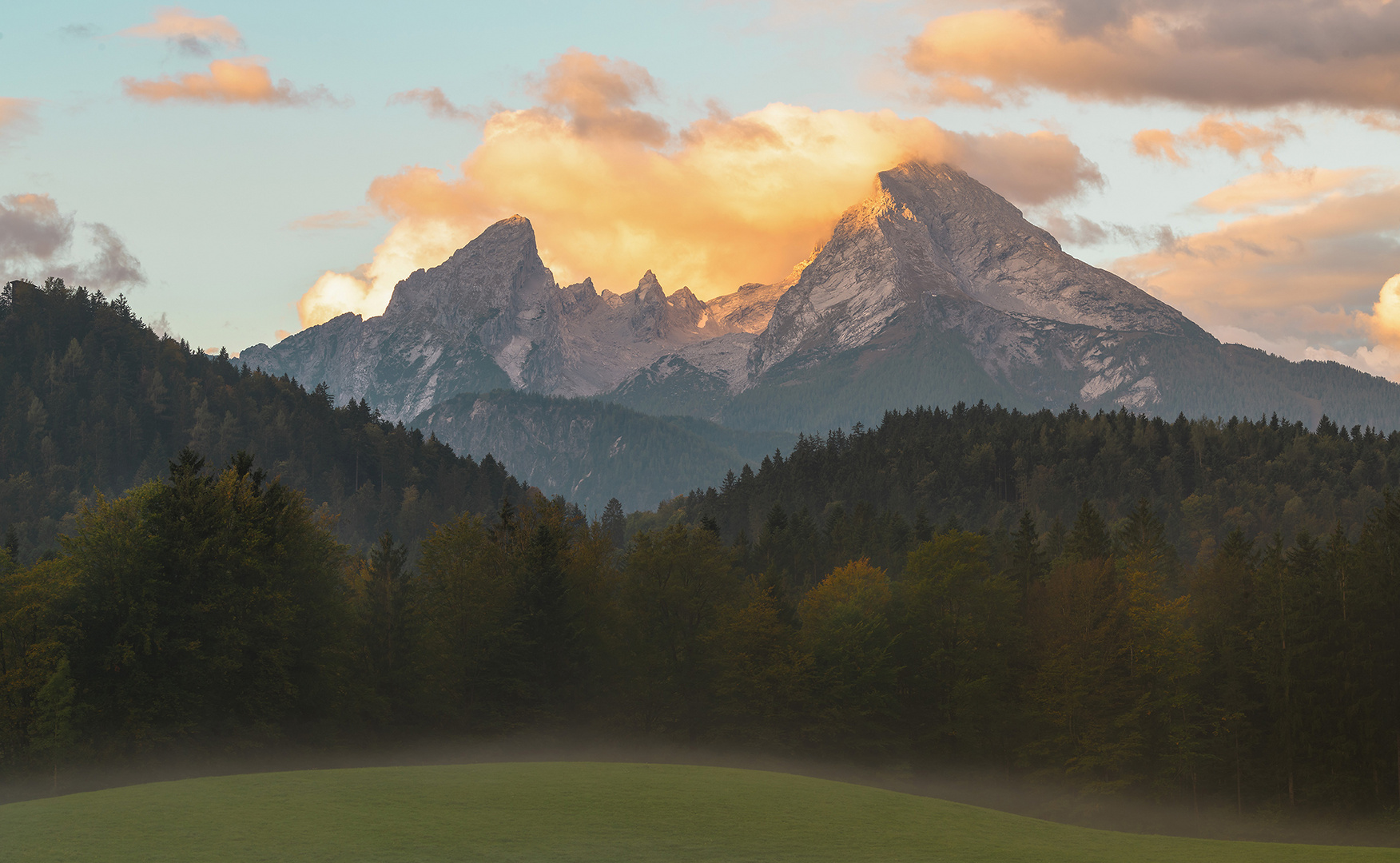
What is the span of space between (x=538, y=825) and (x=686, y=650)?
6161 cm

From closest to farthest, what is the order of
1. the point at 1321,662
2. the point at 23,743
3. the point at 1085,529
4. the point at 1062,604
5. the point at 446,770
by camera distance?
the point at 446,770, the point at 23,743, the point at 1321,662, the point at 1062,604, the point at 1085,529

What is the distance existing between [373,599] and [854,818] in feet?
174

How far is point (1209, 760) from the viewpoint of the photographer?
95.5m

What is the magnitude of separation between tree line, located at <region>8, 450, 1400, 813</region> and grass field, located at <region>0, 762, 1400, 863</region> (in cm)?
2283

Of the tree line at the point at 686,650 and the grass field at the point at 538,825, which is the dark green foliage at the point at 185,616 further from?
the grass field at the point at 538,825

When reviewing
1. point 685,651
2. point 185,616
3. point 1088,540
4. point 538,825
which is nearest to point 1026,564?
point 1088,540

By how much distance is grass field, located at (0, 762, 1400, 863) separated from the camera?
131ft

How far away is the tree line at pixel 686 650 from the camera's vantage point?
74750 mm

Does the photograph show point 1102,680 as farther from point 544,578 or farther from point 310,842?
point 310,842

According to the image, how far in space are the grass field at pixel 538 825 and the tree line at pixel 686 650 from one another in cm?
2283

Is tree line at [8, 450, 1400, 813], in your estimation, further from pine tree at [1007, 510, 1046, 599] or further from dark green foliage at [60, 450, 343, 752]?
pine tree at [1007, 510, 1046, 599]

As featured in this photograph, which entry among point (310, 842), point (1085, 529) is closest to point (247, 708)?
point (310, 842)

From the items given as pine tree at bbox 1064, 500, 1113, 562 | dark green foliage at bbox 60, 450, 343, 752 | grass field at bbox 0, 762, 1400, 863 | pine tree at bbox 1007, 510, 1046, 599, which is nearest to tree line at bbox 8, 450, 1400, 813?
dark green foliage at bbox 60, 450, 343, 752

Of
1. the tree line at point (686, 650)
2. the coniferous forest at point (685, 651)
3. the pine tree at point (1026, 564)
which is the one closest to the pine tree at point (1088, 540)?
the pine tree at point (1026, 564)
